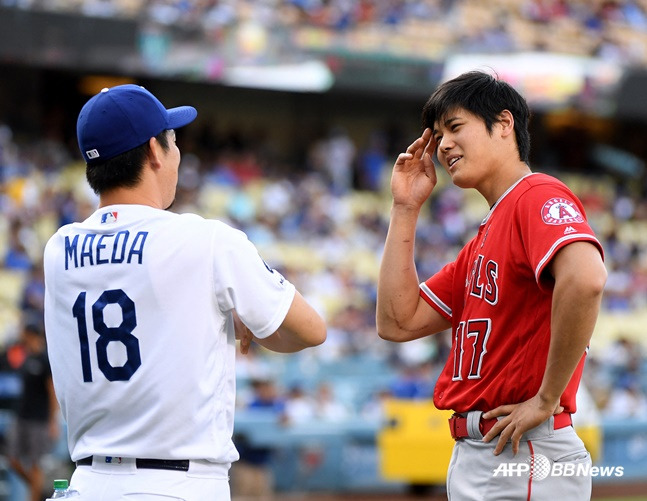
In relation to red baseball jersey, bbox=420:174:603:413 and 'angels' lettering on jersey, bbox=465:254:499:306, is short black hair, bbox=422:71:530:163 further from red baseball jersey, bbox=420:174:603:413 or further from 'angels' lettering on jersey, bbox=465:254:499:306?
'angels' lettering on jersey, bbox=465:254:499:306

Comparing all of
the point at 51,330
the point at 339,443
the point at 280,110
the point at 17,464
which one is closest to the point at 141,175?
the point at 51,330

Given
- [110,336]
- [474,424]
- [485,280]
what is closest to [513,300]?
[485,280]

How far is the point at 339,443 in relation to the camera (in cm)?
1122

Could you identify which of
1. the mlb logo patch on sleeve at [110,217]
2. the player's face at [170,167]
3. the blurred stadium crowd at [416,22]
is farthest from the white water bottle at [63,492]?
the blurred stadium crowd at [416,22]

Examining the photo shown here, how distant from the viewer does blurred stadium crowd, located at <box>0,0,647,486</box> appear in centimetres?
1277

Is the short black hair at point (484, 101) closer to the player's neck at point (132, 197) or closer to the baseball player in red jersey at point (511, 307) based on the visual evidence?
the baseball player in red jersey at point (511, 307)

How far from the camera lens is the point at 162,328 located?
2.61 m

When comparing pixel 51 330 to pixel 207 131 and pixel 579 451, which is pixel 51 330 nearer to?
pixel 579 451

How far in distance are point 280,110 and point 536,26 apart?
5.84m

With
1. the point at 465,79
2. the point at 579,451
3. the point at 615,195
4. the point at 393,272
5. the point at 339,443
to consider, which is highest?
the point at 615,195

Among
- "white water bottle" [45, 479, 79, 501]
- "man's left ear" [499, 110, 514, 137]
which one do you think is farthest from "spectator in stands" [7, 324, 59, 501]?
"man's left ear" [499, 110, 514, 137]

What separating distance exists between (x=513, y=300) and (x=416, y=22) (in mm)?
17899

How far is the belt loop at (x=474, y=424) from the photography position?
298 centimetres

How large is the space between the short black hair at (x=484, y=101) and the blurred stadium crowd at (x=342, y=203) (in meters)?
7.53
